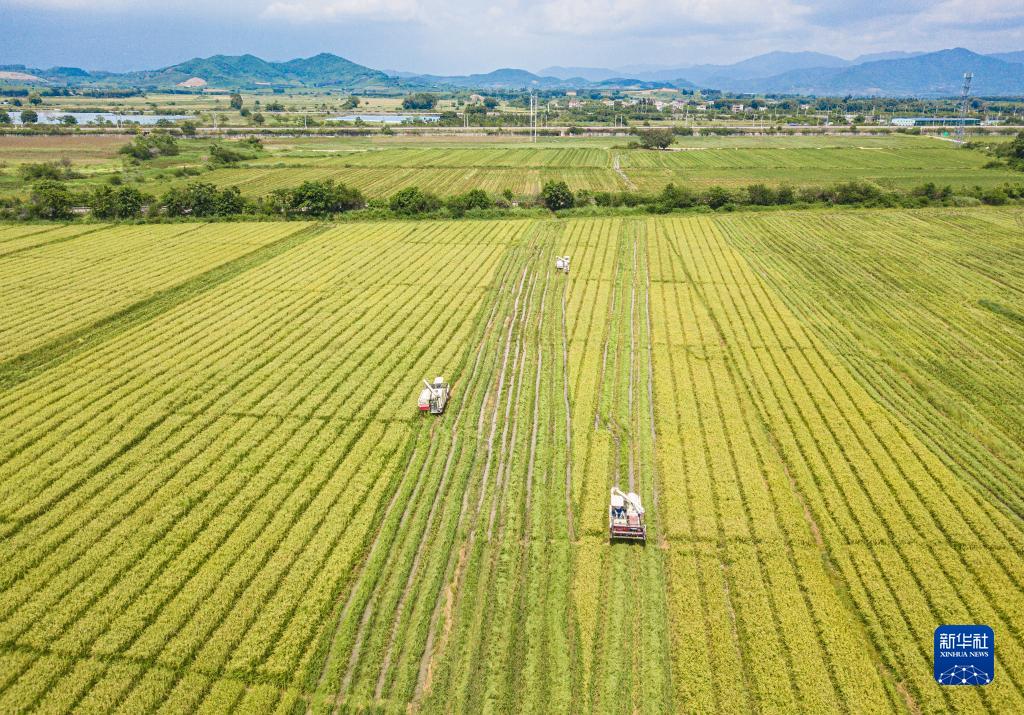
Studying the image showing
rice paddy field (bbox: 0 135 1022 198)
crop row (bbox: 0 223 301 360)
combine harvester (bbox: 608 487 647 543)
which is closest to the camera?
combine harvester (bbox: 608 487 647 543)

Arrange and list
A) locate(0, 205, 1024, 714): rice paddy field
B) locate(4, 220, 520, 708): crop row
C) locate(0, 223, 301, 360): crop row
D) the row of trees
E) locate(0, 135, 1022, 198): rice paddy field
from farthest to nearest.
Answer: locate(0, 135, 1022, 198): rice paddy field < the row of trees < locate(0, 223, 301, 360): crop row < locate(4, 220, 520, 708): crop row < locate(0, 205, 1024, 714): rice paddy field

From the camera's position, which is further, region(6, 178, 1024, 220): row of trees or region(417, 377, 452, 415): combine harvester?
region(6, 178, 1024, 220): row of trees

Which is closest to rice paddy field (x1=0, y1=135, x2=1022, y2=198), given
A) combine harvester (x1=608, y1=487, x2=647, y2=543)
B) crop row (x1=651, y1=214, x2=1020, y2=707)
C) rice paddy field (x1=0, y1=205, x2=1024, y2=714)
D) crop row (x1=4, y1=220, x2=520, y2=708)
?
rice paddy field (x1=0, y1=205, x2=1024, y2=714)

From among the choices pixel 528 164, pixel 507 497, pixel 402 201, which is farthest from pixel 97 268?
pixel 528 164

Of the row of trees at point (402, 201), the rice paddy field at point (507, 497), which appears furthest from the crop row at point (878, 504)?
the row of trees at point (402, 201)

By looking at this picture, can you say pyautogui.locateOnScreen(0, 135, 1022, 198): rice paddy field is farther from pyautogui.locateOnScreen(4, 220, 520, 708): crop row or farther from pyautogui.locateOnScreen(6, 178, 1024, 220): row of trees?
pyautogui.locateOnScreen(4, 220, 520, 708): crop row

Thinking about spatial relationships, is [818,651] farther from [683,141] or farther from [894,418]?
[683,141]

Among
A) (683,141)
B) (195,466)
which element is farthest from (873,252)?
(683,141)

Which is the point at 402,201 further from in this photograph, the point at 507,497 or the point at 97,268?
the point at 507,497
